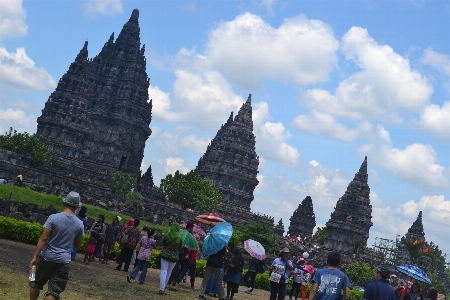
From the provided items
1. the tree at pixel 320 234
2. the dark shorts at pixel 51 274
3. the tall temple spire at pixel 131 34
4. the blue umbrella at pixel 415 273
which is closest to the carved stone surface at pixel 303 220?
the tree at pixel 320 234

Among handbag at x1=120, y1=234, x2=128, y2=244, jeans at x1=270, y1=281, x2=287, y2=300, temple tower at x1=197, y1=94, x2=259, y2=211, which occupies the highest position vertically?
temple tower at x1=197, y1=94, x2=259, y2=211

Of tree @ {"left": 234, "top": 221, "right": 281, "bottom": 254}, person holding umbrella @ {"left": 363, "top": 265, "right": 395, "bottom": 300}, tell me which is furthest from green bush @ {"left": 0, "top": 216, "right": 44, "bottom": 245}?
tree @ {"left": 234, "top": 221, "right": 281, "bottom": 254}

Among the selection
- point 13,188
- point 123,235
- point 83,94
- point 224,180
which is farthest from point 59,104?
point 123,235

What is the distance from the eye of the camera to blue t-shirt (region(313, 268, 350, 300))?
11445 mm

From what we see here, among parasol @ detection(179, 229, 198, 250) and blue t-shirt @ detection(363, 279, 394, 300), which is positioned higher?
parasol @ detection(179, 229, 198, 250)

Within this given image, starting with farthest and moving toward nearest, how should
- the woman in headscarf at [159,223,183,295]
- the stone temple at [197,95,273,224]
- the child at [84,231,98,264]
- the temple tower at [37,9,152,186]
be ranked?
1. the stone temple at [197,95,273,224]
2. the temple tower at [37,9,152,186]
3. the child at [84,231,98,264]
4. the woman in headscarf at [159,223,183,295]

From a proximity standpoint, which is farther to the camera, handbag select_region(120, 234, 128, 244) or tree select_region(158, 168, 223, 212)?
tree select_region(158, 168, 223, 212)

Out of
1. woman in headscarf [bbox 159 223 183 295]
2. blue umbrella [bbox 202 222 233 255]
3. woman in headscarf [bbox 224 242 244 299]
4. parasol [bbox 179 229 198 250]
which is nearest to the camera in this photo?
blue umbrella [bbox 202 222 233 255]

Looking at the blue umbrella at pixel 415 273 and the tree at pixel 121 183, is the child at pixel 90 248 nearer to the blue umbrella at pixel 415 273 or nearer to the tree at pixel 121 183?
the blue umbrella at pixel 415 273

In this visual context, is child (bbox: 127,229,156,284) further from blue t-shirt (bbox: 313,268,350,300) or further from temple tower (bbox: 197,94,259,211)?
temple tower (bbox: 197,94,259,211)

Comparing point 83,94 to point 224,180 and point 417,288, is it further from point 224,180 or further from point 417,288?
point 417,288

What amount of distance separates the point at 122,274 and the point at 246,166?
260 ft

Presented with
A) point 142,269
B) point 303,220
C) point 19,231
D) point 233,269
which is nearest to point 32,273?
point 142,269

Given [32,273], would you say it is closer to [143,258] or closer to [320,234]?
[143,258]
